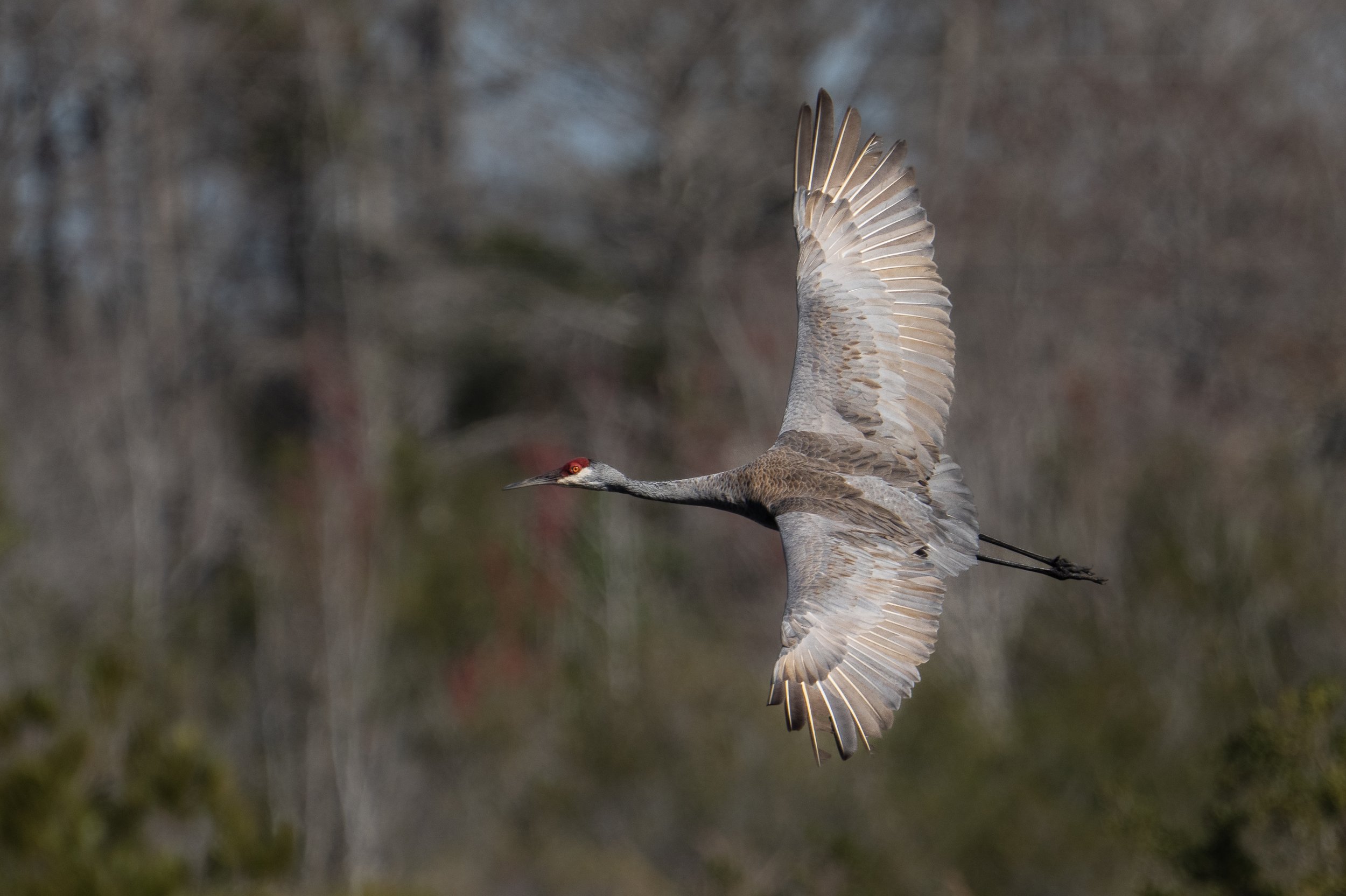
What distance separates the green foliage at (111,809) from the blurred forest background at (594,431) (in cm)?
5

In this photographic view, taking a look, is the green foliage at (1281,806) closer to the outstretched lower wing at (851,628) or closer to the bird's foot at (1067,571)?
the bird's foot at (1067,571)

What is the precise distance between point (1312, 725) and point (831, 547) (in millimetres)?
3805

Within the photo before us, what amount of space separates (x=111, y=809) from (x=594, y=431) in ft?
60.1

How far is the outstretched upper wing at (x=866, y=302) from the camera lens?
10.1 m

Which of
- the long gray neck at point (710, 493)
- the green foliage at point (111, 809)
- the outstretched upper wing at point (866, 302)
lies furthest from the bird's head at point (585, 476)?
the green foliage at point (111, 809)

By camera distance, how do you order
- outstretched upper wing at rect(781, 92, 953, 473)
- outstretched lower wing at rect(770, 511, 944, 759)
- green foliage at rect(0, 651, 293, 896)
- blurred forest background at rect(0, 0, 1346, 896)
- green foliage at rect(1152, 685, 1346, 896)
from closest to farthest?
1. outstretched lower wing at rect(770, 511, 944, 759)
2. outstretched upper wing at rect(781, 92, 953, 473)
3. green foliage at rect(1152, 685, 1346, 896)
4. green foliage at rect(0, 651, 293, 896)
5. blurred forest background at rect(0, 0, 1346, 896)

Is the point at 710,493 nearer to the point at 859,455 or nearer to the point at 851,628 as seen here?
the point at 859,455

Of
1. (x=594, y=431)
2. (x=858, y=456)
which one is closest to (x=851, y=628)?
(x=858, y=456)

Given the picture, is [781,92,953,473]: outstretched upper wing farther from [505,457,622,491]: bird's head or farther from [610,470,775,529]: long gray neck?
[505,457,622,491]: bird's head

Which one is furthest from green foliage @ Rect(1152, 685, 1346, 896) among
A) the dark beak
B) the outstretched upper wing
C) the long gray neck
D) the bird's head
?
the dark beak

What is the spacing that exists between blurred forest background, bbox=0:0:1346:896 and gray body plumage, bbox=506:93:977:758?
253 inches

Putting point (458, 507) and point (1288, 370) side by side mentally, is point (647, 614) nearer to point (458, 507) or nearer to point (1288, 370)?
point (458, 507)

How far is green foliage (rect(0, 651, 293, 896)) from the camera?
13500 millimetres

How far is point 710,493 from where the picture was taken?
1009cm
